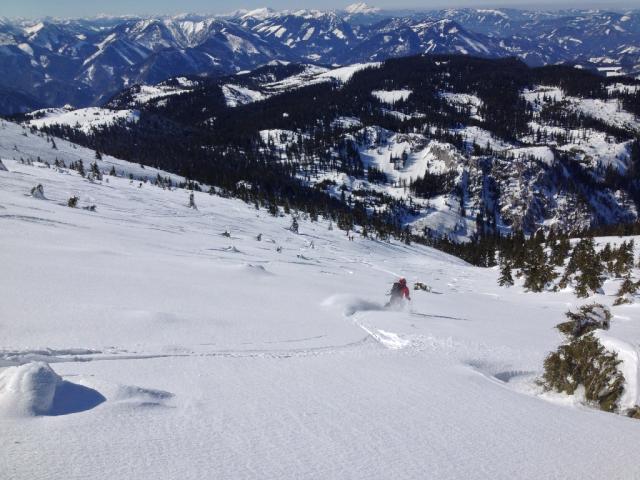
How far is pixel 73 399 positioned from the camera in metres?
4.42

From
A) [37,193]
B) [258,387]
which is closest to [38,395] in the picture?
[258,387]

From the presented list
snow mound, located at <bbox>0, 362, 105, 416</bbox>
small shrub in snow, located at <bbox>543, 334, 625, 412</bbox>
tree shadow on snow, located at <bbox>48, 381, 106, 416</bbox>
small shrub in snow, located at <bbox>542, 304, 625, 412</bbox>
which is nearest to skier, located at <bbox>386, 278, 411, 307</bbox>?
small shrub in snow, located at <bbox>542, 304, 625, 412</bbox>

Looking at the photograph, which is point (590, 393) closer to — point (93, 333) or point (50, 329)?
point (93, 333)

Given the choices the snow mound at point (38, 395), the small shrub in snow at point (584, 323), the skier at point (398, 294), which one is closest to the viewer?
the snow mound at point (38, 395)

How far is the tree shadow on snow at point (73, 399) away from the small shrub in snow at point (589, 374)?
7757mm

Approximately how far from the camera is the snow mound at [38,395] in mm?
3951

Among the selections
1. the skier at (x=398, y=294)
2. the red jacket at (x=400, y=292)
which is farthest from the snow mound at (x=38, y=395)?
the red jacket at (x=400, y=292)

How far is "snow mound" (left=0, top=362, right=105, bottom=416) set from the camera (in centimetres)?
395

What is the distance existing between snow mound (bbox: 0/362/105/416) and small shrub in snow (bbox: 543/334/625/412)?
7.87 metres

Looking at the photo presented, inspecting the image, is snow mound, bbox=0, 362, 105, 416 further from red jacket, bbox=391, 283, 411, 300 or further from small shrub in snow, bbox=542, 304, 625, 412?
red jacket, bbox=391, 283, 411, 300

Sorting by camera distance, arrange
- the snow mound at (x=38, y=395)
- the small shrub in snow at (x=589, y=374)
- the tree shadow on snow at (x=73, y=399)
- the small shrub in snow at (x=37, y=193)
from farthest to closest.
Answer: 1. the small shrub in snow at (x=37, y=193)
2. the small shrub in snow at (x=589, y=374)
3. the tree shadow on snow at (x=73, y=399)
4. the snow mound at (x=38, y=395)

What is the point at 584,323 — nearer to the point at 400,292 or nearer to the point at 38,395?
the point at 400,292

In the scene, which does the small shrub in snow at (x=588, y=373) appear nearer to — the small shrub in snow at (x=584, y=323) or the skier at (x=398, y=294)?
the small shrub in snow at (x=584, y=323)

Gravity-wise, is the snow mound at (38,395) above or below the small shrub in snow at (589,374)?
below
